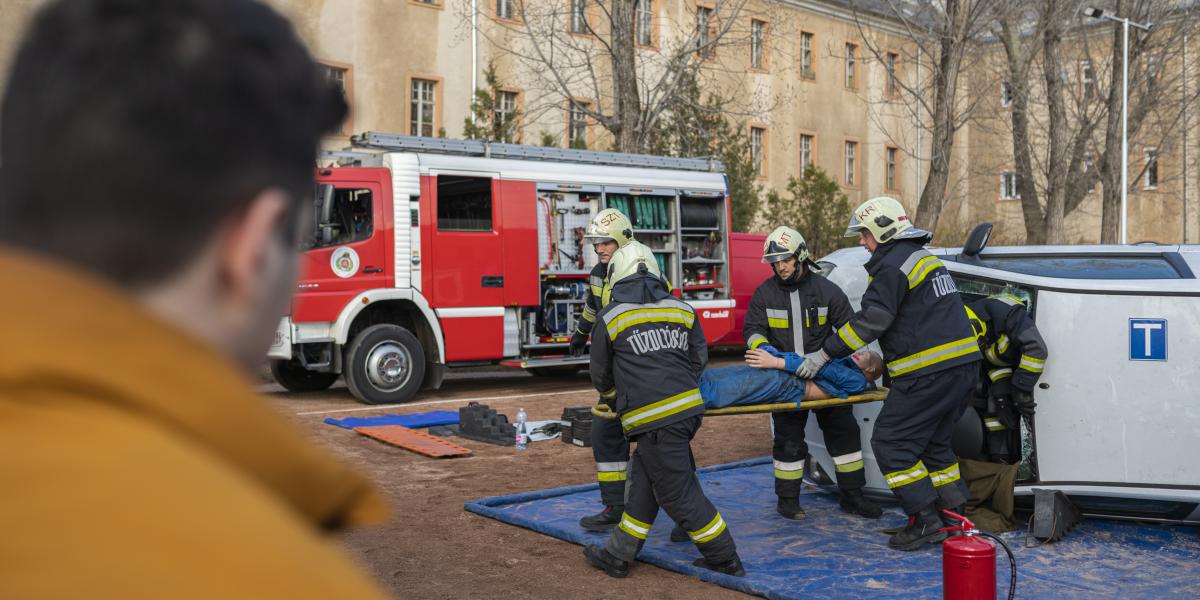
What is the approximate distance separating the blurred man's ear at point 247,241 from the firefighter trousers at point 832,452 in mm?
6643

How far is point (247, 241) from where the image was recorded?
848mm

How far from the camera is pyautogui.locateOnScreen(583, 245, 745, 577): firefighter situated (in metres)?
5.93

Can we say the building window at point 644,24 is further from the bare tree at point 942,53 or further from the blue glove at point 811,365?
the blue glove at point 811,365

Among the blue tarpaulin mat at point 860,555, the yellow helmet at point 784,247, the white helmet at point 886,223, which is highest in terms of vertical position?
the white helmet at point 886,223

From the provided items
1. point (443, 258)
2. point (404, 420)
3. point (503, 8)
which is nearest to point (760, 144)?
point (503, 8)

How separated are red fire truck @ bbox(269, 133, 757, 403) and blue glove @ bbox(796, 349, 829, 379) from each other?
22.4 feet

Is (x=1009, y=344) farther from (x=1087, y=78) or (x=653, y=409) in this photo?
(x=1087, y=78)

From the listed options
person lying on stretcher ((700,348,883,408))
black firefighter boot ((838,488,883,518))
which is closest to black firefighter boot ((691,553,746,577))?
person lying on stretcher ((700,348,883,408))

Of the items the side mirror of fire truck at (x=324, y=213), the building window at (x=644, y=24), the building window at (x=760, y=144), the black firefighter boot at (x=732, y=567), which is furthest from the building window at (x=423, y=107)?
the black firefighter boot at (x=732, y=567)

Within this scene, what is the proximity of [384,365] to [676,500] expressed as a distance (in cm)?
775

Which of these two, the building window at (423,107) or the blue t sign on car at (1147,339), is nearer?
the blue t sign on car at (1147,339)

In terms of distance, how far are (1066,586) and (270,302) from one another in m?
5.68

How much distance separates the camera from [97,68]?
2.59ft

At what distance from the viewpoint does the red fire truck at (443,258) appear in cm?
1291
